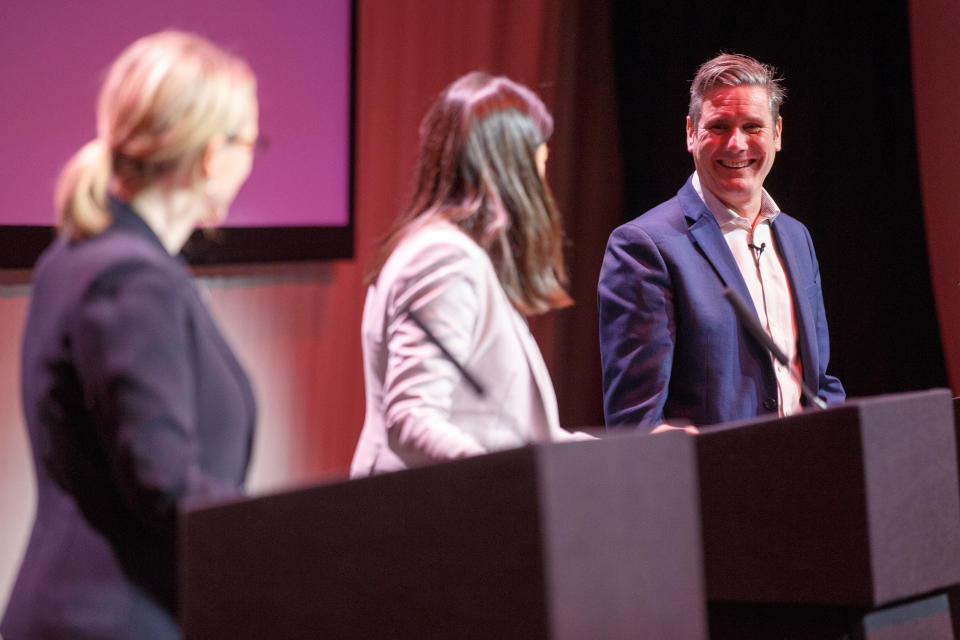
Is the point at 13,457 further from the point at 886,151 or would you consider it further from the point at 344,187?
the point at 886,151

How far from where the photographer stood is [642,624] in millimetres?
1364

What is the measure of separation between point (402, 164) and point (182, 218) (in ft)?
9.87

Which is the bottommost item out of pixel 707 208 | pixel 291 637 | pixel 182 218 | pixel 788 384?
pixel 291 637

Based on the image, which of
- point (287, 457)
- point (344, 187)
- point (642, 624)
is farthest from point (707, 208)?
point (287, 457)

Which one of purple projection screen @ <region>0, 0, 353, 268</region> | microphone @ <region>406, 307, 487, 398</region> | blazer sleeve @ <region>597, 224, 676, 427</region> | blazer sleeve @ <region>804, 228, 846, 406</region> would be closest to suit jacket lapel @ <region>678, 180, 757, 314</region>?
blazer sleeve @ <region>597, 224, 676, 427</region>

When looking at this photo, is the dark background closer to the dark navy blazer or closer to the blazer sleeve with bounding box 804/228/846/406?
the blazer sleeve with bounding box 804/228/846/406

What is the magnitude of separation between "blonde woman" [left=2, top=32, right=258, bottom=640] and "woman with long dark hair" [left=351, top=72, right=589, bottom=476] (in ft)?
0.94

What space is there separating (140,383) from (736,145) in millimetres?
1665

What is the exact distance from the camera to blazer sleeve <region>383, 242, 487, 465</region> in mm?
1610

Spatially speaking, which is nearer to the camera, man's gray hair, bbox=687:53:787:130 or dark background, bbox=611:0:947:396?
man's gray hair, bbox=687:53:787:130

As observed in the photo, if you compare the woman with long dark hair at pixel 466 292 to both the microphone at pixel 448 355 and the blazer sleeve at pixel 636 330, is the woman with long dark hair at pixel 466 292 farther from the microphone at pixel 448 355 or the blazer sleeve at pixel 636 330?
the blazer sleeve at pixel 636 330

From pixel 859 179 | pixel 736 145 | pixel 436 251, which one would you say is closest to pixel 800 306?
pixel 736 145

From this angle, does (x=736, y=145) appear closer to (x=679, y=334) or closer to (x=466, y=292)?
(x=679, y=334)

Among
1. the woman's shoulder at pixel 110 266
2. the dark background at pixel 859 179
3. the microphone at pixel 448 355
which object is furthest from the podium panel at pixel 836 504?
the dark background at pixel 859 179
